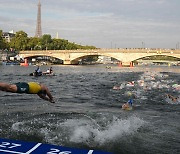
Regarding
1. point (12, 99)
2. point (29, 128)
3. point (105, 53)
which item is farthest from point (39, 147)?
point (105, 53)

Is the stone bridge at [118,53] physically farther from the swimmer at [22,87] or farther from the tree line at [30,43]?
the swimmer at [22,87]

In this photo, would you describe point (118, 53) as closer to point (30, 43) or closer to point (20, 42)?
point (30, 43)

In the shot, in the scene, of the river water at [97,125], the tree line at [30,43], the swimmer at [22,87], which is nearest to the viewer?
the swimmer at [22,87]

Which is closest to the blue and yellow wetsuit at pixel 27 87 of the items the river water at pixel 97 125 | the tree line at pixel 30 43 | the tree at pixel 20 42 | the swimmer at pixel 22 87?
the swimmer at pixel 22 87

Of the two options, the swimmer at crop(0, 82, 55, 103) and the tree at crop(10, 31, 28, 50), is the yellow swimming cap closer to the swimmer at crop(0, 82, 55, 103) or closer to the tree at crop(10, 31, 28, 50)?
the swimmer at crop(0, 82, 55, 103)

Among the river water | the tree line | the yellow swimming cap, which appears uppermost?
the tree line

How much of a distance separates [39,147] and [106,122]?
29.2ft

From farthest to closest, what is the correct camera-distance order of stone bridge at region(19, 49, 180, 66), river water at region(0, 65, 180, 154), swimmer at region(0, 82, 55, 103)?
stone bridge at region(19, 49, 180, 66), river water at region(0, 65, 180, 154), swimmer at region(0, 82, 55, 103)

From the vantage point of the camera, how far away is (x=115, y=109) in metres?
22.4

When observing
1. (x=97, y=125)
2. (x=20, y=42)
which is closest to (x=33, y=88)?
(x=97, y=125)

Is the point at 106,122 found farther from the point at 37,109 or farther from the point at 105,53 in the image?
the point at 105,53

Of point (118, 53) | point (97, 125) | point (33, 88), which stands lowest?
point (97, 125)

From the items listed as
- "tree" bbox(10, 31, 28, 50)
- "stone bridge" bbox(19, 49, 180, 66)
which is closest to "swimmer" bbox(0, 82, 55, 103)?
"stone bridge" bbox(19, 49, 180, 66)

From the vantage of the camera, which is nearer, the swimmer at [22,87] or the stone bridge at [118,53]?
the swimmer at [22,87]
